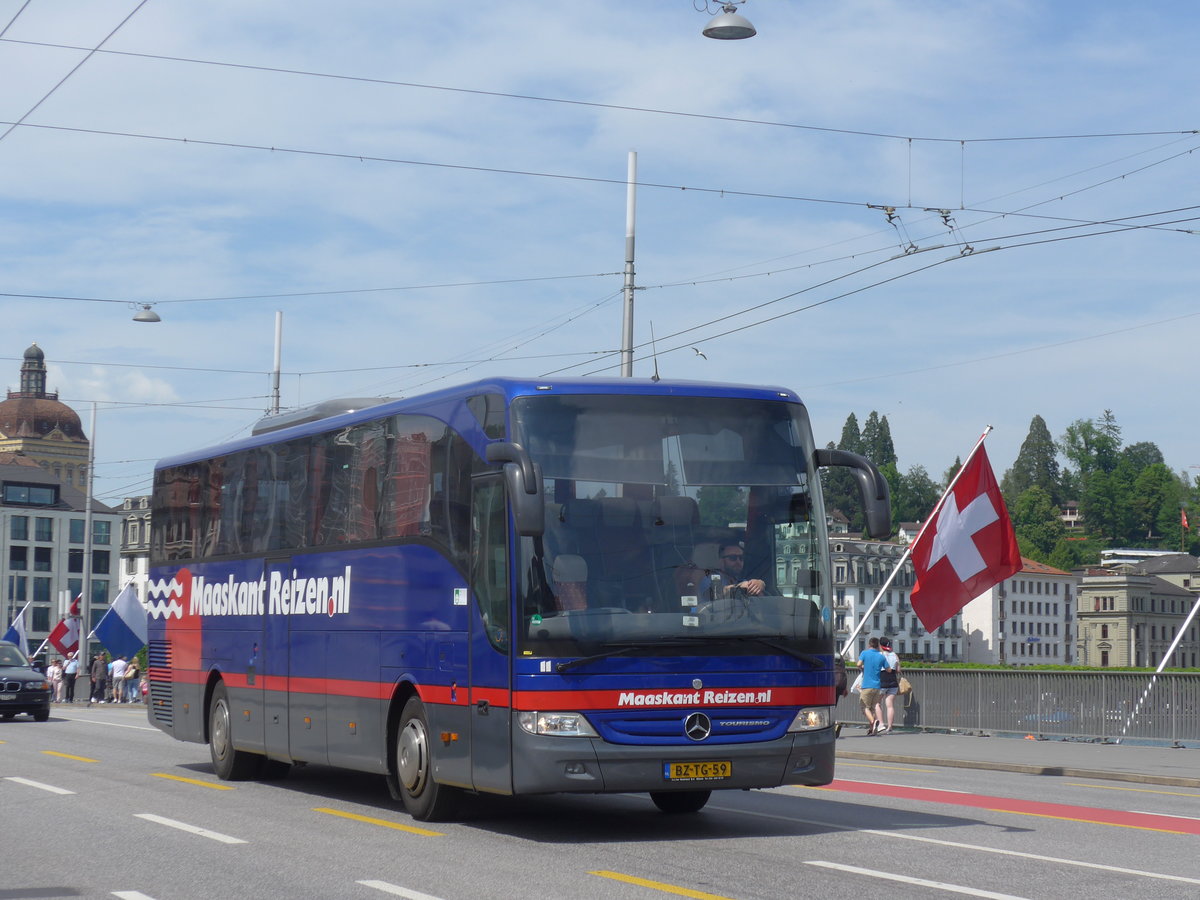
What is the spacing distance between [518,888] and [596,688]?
2506 millimetres

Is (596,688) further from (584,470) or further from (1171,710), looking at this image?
(1171,710)

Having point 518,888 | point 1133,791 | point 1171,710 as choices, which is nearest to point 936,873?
point 518,888

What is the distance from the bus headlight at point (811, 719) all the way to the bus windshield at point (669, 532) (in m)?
0.44

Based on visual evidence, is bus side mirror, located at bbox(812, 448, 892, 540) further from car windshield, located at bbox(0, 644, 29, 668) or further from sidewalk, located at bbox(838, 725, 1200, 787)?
car windshield, located at bbox(0, 644, 29, 668)

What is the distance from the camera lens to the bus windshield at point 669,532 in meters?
12.6

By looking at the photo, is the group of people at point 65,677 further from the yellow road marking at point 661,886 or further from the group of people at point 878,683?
the yellow road marking at point 661,886

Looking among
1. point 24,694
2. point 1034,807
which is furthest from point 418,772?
point 24,694

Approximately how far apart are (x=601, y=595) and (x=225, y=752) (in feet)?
25.7

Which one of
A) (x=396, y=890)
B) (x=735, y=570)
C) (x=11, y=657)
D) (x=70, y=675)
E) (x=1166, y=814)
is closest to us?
(x=396, y=890)

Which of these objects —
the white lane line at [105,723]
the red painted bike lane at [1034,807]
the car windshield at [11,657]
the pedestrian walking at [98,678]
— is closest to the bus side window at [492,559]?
the red painted bike lane at [1034,807]

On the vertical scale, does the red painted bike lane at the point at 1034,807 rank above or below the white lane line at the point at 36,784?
above

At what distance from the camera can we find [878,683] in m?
29.8

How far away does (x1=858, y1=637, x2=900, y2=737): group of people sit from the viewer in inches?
1157

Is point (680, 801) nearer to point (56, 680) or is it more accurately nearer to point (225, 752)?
point (225, 752)
